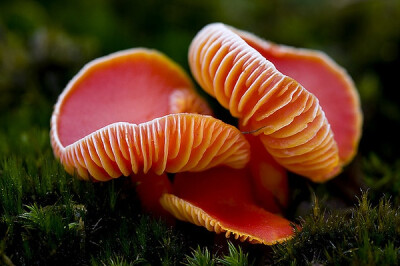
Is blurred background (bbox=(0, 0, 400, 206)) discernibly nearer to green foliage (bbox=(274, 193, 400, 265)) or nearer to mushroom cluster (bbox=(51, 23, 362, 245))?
mushroom cluster (bbox=(51, 23, 362, 245))

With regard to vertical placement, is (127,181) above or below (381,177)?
above

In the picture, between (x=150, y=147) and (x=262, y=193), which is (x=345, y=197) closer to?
(x=262, y=193)

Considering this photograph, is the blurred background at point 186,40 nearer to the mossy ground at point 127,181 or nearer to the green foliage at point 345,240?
the mossy ground at point 127,181

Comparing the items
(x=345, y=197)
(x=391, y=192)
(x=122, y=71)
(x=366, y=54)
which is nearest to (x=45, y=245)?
(x=122, y=71)

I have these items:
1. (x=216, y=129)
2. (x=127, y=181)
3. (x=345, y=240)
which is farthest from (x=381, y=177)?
(x=127, y=181)

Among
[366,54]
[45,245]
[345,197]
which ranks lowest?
[345,197]

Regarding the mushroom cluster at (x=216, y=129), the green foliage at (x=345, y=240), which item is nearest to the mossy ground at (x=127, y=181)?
the green foliage at (x=345, y=240)

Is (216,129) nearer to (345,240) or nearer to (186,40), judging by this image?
(345,240)
